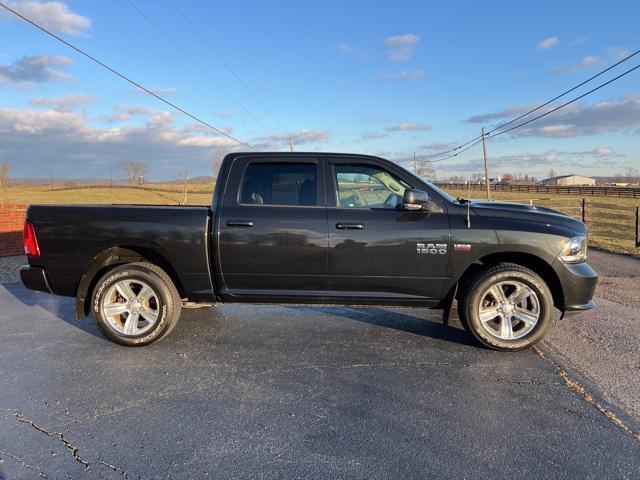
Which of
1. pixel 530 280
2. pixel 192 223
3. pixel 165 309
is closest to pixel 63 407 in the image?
pixel 165 309

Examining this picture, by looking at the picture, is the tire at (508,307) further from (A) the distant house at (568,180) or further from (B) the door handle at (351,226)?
(A) the distant house at (568,180)

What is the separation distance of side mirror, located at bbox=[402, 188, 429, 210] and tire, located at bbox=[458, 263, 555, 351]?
90cm

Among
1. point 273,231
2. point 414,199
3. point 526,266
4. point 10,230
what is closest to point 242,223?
point 273,231

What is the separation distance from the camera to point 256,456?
2605mm

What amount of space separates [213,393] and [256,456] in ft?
2.96

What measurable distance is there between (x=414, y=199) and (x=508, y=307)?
4.61 ft

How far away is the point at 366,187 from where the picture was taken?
14.7 feet

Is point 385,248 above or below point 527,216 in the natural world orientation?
below

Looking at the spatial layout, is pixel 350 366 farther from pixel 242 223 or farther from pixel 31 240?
pixel 31 240

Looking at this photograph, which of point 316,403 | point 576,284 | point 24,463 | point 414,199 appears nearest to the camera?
point 24,463

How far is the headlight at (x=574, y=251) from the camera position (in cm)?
415

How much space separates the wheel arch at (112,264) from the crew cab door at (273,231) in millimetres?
587

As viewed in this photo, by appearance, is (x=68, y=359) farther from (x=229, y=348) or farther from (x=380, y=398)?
(x=380, y=398)

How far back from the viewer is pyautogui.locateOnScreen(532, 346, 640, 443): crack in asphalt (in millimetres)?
2898
